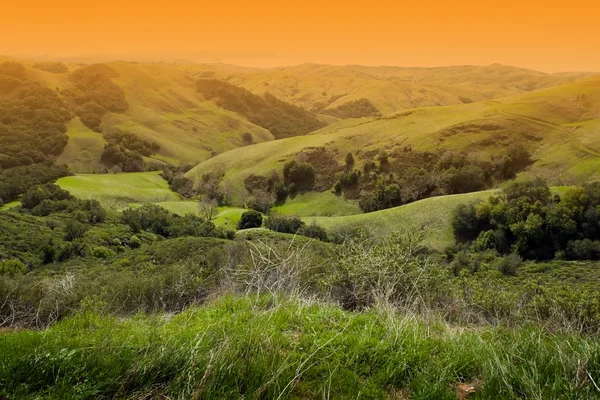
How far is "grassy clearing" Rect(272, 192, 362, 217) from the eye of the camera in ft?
230

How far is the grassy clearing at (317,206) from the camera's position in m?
70.0

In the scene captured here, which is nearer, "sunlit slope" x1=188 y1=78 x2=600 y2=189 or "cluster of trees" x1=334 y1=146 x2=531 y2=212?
"cluster of trees" x1=334 y1=146 x2=531 y2=212

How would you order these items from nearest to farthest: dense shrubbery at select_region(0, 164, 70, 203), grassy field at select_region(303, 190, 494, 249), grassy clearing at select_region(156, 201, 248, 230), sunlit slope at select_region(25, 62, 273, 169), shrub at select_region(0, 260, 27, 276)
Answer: shrub at select_region(0, 260, 27, 276) → grassy field at select_region(303, 190, 494, 249) → grassy clearing at select_region(156, 201, 248, 230) → dense shrubbery at select_region(0, 164, 70, 203) → sunlit slope at select_region(25, 62, 273, 169)

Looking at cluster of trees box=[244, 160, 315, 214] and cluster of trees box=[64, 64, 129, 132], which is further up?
cluster of trees box=[64, 64, 129, 132]

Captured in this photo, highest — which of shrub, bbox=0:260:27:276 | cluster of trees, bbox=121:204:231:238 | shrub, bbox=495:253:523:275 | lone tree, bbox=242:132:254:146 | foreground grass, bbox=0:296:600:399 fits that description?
foreground grass, bbox=0:296:600:399

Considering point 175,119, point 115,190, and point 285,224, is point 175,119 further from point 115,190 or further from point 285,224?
point 285,224

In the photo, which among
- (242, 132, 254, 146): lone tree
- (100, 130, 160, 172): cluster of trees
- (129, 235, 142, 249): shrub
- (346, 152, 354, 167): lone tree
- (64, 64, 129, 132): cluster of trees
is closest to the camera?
(129, 235, 142, 249): shrub

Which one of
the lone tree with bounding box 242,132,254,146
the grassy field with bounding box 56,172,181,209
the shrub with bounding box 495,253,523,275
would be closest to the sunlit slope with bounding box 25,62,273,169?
the lone tree with bounding box 242,132,254,146

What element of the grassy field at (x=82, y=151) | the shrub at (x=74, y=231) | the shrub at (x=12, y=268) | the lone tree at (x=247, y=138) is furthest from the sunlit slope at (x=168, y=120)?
the shrub at (x=12, y=268)

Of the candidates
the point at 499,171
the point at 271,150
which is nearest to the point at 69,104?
the point at 271,150

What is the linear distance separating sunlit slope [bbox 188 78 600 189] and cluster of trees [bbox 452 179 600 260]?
21060mm

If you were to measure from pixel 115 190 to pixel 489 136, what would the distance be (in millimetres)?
81438

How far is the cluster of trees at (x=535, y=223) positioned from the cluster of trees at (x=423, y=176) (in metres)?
17.5

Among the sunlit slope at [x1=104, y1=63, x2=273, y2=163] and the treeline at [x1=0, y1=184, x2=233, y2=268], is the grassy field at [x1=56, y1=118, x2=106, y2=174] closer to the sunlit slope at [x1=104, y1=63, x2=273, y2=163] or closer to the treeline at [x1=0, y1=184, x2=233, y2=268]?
the sunlit slope at [x1=104, y1=63, x2=273, y2=163]
